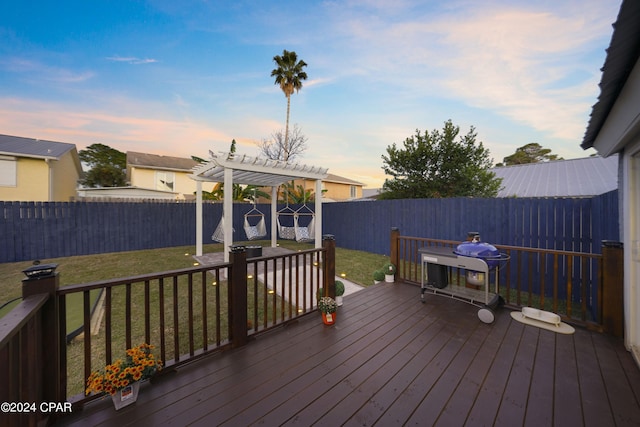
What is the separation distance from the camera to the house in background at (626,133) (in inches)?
53.7

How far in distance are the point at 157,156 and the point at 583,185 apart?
80.2 ft

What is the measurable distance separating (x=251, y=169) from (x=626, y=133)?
530 centimetres

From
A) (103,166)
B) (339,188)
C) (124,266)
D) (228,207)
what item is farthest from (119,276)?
(103,166)

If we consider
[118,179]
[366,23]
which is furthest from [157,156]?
[366,23]

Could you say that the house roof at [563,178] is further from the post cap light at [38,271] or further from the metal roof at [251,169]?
the post cap light at [38,271]

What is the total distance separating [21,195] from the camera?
9250 mm

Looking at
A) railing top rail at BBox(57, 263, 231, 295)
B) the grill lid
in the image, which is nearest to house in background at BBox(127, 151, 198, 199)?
railing top rail at BBox(57, 263, 231, 295)

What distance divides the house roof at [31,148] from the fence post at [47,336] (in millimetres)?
12325

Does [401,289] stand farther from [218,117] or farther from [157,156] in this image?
[157,156]

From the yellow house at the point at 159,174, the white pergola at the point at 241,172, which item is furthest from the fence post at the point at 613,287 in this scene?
the yellow house at the point at 159,174

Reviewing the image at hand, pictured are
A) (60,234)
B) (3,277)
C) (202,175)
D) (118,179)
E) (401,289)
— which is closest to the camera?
(401,289)

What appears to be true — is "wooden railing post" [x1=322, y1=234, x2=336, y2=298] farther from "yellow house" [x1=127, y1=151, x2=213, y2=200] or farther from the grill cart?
"yellow house" [x1=127, y1=151, x2=213, y2=200]

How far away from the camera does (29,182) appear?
9.41m

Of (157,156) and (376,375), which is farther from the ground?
(157,156)
